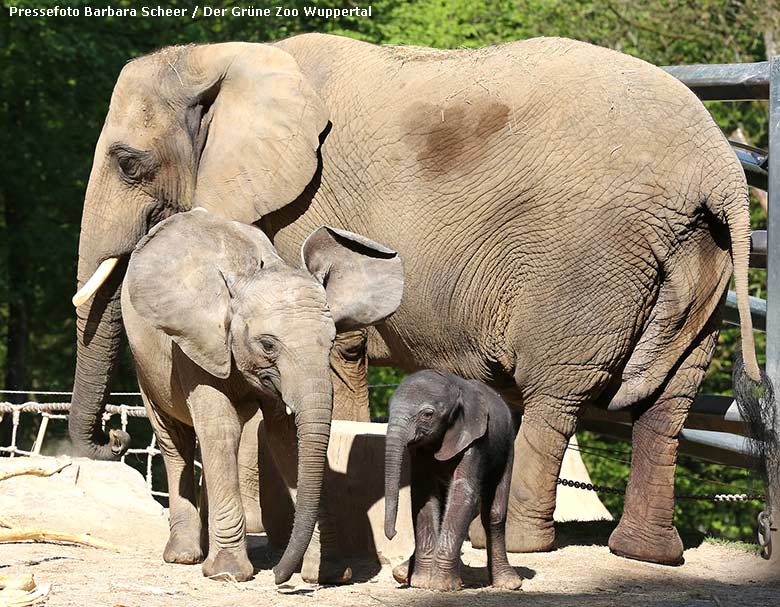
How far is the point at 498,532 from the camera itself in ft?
19.5

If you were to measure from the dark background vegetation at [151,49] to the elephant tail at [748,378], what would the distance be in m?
8.33

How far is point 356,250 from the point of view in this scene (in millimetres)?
6020

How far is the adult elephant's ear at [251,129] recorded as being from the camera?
7520 mm

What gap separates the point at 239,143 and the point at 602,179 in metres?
2.01

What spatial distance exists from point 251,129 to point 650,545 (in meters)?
3.05

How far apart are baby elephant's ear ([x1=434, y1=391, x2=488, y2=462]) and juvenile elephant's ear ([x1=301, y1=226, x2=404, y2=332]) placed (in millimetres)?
561

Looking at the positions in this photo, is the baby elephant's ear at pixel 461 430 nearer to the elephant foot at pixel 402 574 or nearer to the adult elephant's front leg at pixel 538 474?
the elephant foot at pixel 402 574

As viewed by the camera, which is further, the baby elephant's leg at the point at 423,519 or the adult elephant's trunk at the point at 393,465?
the baby elephant's leg at the point at 423,519

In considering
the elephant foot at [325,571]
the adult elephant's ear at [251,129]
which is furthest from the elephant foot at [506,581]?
the adult elephant's ear at [251,129]

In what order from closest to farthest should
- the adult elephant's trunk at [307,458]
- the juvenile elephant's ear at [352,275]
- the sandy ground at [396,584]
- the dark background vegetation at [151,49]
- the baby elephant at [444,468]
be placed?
the adult elephant's trunk at [307,458]
the sandy ground at [396,584]
the baby elephant at [444,468]
the juvenile elephant's ear at [352,275]
the dark background vegetation at [151,49]

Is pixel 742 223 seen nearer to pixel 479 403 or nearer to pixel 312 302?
pixel 479 403

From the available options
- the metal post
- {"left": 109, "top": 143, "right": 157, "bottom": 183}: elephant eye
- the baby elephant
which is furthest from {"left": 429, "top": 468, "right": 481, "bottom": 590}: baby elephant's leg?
{"left": 109, "top": 143, "right": 157, "bottom": 183}: elephant eye

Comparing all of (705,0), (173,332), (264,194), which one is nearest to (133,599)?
(173,332)

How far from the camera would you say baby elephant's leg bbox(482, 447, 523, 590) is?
233 inches
